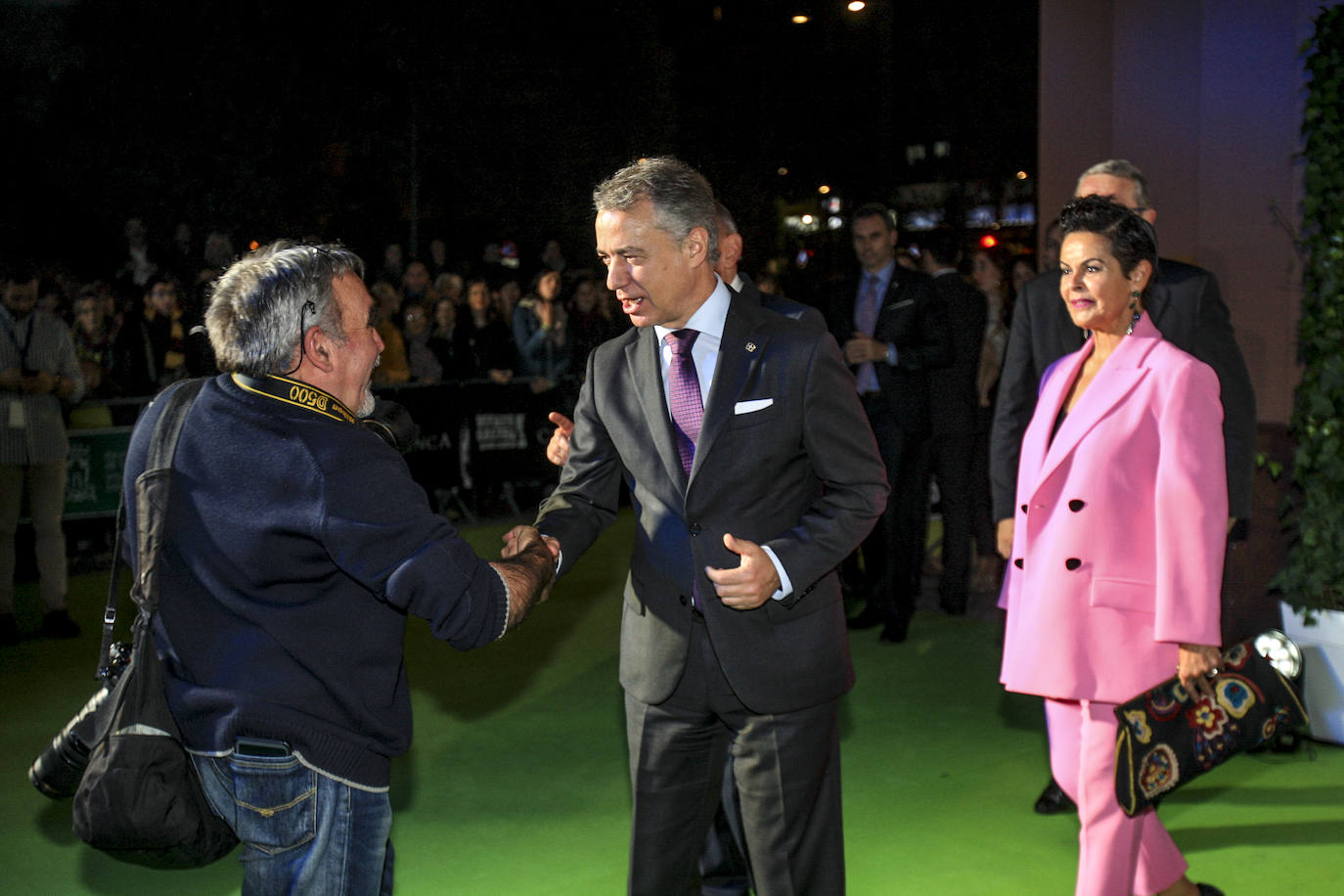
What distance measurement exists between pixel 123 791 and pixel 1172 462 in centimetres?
221

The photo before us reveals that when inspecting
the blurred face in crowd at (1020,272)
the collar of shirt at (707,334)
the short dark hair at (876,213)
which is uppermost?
the short dark hair at (876,213)

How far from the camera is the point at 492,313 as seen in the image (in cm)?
1070

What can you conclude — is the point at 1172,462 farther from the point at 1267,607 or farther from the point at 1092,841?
the point at 1267,607

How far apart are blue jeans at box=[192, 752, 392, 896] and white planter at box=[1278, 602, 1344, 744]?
3.80m

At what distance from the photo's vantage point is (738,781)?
2.57 meters

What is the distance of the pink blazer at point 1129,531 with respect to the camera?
278 centimetres

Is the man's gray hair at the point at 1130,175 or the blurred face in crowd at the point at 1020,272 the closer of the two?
the man's gray hair at the point at 1130,175

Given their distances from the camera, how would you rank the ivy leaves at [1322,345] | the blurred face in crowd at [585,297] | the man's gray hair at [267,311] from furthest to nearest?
the blurred face in crowd at [585,297], the ivy leaves at [1322,345], the man's gray hair at [267,311]

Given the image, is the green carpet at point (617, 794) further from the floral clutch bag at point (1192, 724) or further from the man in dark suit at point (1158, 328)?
the floral clutch bag at point (1192, 724)

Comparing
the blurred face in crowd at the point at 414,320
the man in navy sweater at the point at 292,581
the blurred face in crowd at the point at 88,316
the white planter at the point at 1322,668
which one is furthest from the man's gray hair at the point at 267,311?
the blurred face in crowd at the point at 414,320

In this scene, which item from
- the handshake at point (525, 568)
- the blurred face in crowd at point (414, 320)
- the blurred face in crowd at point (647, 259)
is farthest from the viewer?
the blurred face in crowd at point (414, 320)

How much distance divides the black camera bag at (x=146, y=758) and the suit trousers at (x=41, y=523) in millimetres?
5024

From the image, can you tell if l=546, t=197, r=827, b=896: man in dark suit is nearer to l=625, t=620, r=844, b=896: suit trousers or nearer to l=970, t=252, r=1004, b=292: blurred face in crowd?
l=625, t=620, r=844, b=896: suit trousers

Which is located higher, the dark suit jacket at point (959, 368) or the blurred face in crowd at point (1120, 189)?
the blurred face in crowd at point (1120, 189)
